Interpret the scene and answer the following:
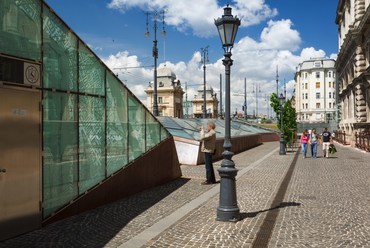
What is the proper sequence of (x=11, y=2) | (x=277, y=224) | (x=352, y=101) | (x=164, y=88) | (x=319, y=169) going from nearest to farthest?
(x=11, y=2) < (x=277, y=224) < (x=319, y=169) < (x=352, y=101) < (x=164, y=88)

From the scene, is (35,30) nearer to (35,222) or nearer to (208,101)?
(35,222)

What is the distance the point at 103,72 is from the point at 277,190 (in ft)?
19.5

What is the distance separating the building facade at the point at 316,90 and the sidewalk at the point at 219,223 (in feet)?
361

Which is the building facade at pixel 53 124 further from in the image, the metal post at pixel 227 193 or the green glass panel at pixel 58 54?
the metal post at pixel 227 193

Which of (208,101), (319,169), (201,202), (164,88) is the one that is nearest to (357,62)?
(319,169)

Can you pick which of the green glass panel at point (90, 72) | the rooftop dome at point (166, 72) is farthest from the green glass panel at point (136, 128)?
the rooftop dome at point (166, 72)

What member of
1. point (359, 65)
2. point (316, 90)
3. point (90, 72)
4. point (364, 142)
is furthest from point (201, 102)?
point (90, 72)

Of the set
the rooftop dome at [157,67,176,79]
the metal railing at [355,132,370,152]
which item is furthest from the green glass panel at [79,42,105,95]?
the rooftop dome at [157,67,176,79]

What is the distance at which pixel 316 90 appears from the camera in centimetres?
11894

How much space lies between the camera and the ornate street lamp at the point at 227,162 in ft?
25.7

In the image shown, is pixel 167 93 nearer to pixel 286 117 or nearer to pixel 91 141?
pixel 286 117

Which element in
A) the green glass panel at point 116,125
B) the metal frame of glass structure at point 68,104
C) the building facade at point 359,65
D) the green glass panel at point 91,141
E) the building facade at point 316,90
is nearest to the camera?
the metal frame of glass structure at point 68,104

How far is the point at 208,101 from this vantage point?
122 m

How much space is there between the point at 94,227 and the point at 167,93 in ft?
320
